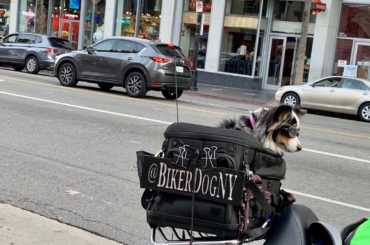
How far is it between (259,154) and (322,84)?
665 inches

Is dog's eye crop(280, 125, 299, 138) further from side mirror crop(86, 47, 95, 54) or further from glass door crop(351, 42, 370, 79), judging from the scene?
glass door crop(351, 42, 370, 79)

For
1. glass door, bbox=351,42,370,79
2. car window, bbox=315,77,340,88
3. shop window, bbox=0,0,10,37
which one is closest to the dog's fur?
car window, bbox=315,77,340,88

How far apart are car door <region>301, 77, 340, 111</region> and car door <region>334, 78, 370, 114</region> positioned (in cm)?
20

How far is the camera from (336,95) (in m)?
18.1

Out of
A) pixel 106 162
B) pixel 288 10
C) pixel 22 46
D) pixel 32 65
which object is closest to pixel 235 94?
pixel 288 10

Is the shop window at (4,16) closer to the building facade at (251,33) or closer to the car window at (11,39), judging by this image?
the building facade at (251,33)

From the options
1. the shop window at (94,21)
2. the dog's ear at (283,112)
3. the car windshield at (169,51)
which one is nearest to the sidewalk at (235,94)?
the car windshield at (169,51)

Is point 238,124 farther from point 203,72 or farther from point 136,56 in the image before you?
point 203,72

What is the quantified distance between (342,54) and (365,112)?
658cm

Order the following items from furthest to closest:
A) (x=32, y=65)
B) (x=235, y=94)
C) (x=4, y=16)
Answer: (x=4, y=16), (x=32, y=65), (x=235, y=94)

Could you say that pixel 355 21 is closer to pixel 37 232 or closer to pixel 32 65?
pixel 32 65

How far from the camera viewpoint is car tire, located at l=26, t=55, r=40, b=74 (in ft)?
75.0

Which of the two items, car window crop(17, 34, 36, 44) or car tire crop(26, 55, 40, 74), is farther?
car window crop(17, 34, 36, 44)

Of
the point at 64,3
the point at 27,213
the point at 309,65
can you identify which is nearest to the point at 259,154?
the point at 27,213
